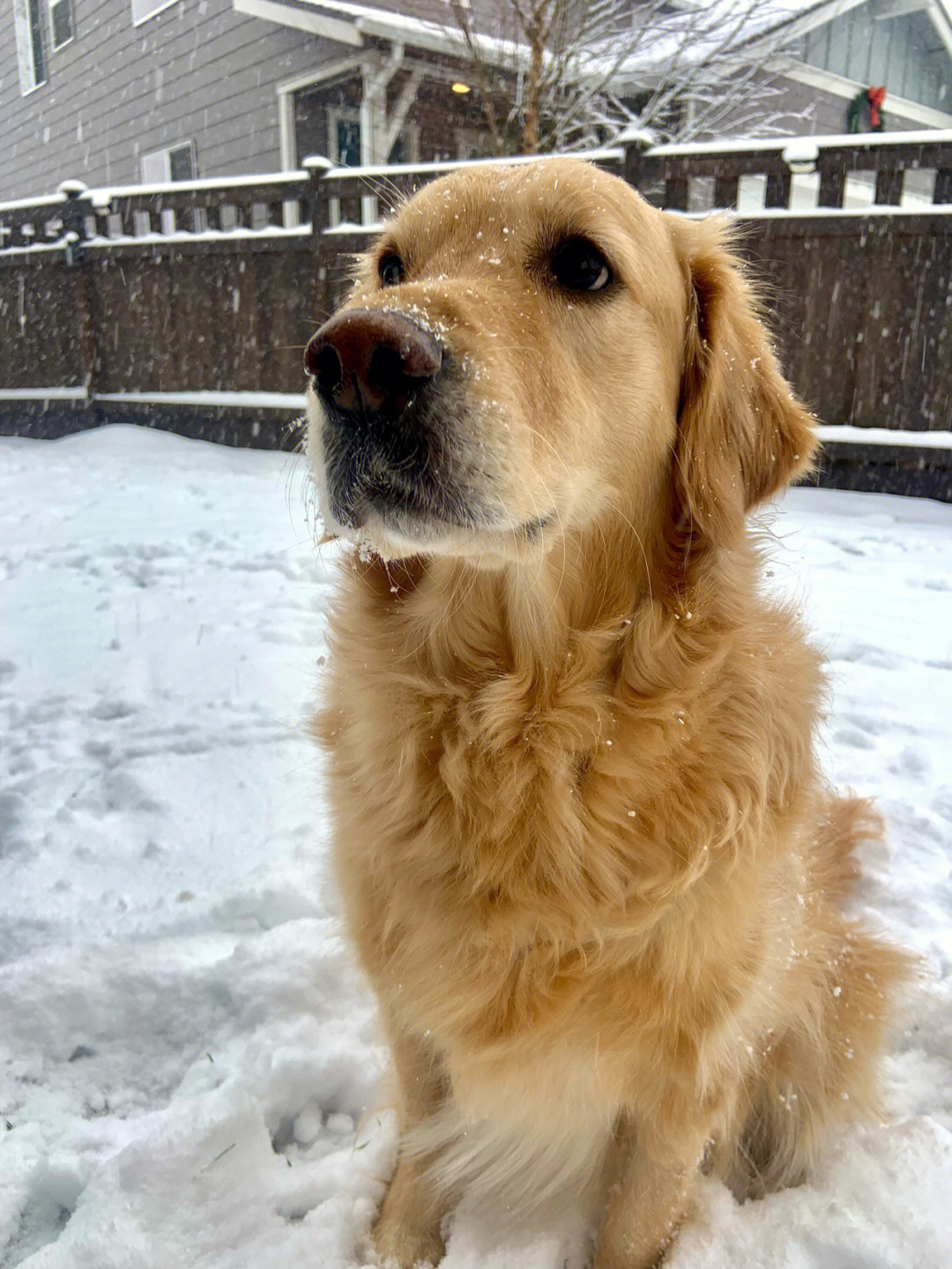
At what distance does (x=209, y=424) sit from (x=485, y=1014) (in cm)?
726

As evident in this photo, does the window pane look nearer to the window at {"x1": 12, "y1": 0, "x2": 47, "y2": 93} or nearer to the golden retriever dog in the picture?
the window at {"x1": 12, "y1": 0, "x2": 47, "y2": 93}

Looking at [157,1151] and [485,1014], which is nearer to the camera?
[485,1014]

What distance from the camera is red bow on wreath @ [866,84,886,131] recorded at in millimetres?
12648

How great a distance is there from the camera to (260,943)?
86.6 inches

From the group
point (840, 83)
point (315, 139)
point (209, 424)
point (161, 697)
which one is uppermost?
Answer: point (840, 83)

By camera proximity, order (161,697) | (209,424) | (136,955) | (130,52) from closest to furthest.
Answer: (136,955) < (161,697) < (209,424) < (130,52)

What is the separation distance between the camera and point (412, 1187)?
5.76 ft

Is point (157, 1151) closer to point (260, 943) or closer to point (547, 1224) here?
point (260, 943)

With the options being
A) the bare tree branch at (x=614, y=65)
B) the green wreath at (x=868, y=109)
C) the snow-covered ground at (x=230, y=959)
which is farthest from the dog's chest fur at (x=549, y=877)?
the green wreath at (x=868, y=109)

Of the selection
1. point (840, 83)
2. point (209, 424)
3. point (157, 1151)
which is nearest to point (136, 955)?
point (157, 1151)

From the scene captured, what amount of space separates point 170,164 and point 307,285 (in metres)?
7.30

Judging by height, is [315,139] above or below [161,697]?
above

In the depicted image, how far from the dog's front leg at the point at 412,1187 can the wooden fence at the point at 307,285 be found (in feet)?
14.1

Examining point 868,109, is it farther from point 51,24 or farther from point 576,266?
point 576,266
